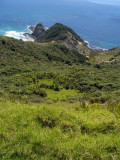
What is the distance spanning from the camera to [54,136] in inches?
151

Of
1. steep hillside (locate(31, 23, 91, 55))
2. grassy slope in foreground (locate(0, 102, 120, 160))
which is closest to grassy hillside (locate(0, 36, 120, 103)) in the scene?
grassy slope in foreground (locate(0, 102, 120, 160))

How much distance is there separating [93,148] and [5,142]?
198cm

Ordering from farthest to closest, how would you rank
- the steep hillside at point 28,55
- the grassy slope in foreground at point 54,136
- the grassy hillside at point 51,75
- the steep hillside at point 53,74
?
the steep hillside at point 28,55 < the steep hillside at point 53,74 < the grassy hillside at point 51,75 < the grassy slope in foreground at point 54,136

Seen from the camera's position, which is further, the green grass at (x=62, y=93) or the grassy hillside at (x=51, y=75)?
the green grass at (x=62, y=93)

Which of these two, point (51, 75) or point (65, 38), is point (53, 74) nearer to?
point (51, 75)

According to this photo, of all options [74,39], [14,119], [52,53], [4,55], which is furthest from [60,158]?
[74,39]

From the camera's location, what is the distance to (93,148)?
11.4 ft

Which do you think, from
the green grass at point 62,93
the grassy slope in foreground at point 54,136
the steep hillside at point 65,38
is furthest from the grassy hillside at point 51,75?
the steep hillside at point 65,38

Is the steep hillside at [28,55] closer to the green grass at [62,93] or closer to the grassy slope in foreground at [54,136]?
the green grass at [62,93]

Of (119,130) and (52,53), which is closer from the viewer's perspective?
(119,130)

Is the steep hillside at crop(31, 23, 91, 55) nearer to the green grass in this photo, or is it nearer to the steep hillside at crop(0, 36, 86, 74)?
the steep hillside at crop(0, 36, 86, 74)

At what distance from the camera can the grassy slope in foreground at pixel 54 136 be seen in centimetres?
343

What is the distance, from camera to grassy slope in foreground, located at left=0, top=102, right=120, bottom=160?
343 cm

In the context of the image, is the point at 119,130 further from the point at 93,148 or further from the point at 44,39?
the point at 44,39
